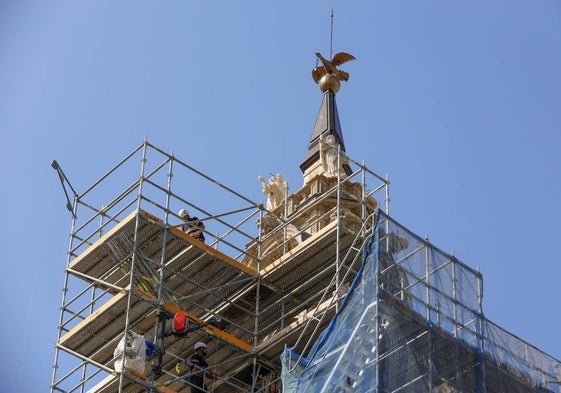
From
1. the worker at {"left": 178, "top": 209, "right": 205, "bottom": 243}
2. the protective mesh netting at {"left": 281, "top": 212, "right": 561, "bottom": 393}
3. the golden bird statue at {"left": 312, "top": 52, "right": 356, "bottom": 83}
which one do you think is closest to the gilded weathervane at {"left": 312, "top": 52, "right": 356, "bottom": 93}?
the golden bird statue at {"left": 312, "top": 52, "right": 356, "bottom": 83}

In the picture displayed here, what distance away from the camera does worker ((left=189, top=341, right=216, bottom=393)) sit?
53.3m

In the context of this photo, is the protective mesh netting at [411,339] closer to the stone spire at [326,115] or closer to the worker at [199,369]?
the worker at [199,369]

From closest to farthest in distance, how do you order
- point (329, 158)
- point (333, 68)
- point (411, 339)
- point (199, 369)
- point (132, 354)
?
point (411, 339), point (132, 354), point (199, 369), point (329, 158), point (333, 68)

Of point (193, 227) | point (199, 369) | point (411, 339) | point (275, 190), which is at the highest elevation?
point (275, 190)

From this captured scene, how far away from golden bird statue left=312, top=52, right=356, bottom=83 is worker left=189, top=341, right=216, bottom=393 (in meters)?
16.8

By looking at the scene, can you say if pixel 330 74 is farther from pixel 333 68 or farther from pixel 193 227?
pixel 193 227

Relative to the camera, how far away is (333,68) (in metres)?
69.5

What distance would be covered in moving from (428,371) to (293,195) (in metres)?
16.6

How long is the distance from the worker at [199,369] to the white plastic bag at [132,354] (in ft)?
4.87

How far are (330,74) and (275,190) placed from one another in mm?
5095

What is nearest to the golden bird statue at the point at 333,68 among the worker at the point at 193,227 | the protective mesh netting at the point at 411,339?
the worker at the point at 193,227

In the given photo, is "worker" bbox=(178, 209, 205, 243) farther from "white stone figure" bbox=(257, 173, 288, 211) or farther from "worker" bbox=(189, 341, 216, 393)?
"white stone figure" bbox=(257, 173, 288, 211)

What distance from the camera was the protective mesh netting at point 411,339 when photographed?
4862 centimetres

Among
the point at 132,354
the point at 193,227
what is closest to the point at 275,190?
the point at 193,227
